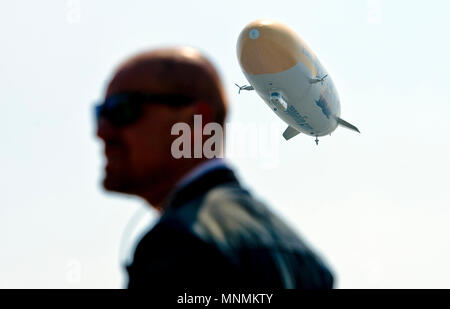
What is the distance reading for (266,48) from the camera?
4609 cm

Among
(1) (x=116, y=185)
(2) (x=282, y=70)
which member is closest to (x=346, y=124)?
(2) (x=282, y=70)

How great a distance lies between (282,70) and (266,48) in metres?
1.79

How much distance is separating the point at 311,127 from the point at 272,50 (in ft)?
39.5

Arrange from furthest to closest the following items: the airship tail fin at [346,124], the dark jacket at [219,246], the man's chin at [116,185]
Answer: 1. the airship tail fin at [346,124]
2. the man's chin at [116,185]
3. the dark jacket at [219,246]

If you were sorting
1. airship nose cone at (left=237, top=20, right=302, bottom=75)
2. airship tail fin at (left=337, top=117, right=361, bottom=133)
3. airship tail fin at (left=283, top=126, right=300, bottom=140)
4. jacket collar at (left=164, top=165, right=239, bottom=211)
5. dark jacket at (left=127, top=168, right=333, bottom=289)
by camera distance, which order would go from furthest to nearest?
1. airship tail fin at (left=283, top=126, right=300, bottom=140)
2. airship tail fin at (left=337, top=117, right=361, bottom=133)
3. airship nose cone at (left=237, top=20, right=302, bottom=75)
4. jacket collar at (left=164, top=165, right=239, bottom=211)
5. dark jacket at (left=127, top=168, right=333, bottom=289)

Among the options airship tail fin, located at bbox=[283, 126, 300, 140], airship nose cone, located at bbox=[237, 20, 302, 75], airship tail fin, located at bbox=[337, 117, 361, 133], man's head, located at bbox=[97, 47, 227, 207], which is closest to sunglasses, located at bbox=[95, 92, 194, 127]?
man's head, located at bbox=[97, 47, 227, 207]

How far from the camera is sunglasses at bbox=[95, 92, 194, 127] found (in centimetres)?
356

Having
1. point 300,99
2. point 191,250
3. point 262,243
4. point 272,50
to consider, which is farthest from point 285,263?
point 300,99

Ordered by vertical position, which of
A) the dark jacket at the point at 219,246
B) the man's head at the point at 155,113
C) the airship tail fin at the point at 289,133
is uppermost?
the airship tail fin at the point at 289,133

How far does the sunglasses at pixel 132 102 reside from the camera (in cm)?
356

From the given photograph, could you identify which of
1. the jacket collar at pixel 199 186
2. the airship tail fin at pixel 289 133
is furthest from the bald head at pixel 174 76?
the airship tail fin at pixel 289 133

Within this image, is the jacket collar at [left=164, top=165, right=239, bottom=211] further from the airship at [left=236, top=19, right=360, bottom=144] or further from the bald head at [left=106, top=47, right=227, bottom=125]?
the airship at [left=236, top=19, right=360, bottom=144]

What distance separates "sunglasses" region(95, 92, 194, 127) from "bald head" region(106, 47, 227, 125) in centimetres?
2

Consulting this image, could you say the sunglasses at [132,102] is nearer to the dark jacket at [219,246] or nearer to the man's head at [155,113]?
the man's head at [155,113]
